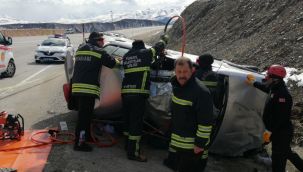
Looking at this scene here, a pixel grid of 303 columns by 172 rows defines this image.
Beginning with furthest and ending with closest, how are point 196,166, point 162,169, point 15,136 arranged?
point 15,136 < point 162,169 < point 196,166

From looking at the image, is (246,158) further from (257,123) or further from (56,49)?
(56,49)

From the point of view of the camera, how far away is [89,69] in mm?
6523

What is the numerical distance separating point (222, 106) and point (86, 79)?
2.19 metres

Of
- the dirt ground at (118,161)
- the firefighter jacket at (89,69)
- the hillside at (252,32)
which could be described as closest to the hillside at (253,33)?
the hillside at (252,32)

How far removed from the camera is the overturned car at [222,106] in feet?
22.2

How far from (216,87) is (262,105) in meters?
0.92

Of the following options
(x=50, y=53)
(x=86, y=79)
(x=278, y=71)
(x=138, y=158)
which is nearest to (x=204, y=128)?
(x=278, y=71)

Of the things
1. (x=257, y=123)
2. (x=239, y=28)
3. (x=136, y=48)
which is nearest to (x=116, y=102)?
(x=136, y=48)

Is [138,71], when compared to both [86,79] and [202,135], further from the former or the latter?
[202,135]

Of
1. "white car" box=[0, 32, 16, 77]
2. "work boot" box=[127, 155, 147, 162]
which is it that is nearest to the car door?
"white car" box=[0, 32, 16, 77]

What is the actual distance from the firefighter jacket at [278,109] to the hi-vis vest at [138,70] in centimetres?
187

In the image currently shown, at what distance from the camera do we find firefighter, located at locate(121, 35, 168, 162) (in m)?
6.54

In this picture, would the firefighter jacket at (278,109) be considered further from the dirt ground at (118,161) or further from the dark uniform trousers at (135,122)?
the dark uniform trousers at (135,122)

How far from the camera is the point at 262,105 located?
7.00m
